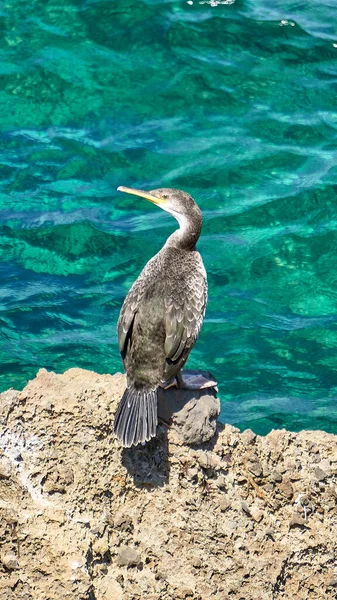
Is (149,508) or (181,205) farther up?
(181,205)

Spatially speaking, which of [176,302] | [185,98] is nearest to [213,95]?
[185,98]

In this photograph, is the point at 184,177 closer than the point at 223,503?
No

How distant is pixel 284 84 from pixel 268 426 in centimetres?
557

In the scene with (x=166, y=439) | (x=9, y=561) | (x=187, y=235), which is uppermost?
(x=187, y=235)

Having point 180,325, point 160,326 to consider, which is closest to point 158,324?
point 160,326

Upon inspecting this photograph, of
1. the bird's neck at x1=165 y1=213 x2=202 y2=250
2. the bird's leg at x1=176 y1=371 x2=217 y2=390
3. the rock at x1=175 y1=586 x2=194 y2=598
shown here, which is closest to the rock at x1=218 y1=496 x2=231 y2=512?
the rock at x1=175 y1=586 x2=194 y2=598

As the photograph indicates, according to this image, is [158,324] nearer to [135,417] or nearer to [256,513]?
[135,417]

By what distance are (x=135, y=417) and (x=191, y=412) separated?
0.48 metres

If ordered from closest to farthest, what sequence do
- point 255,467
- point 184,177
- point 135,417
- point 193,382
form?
1. point 135,417
2. point 255,467
3. point 193,382
4. point 184,177

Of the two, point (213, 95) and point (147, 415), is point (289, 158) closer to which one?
point (213, 95)

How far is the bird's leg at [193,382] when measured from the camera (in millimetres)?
5305

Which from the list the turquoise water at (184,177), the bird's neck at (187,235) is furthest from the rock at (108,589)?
the turquoise water at (184,177)

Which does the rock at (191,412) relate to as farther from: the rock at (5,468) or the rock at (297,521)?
the rock at (5,468)

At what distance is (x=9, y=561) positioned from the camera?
471 centimetres
